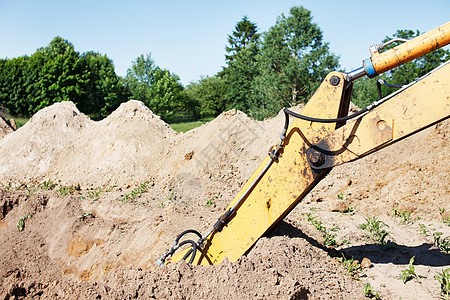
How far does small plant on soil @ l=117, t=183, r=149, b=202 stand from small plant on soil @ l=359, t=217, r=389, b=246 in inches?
210

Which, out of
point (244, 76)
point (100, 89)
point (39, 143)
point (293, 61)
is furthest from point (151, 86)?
point (39, 143)

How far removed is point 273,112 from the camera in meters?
28.9

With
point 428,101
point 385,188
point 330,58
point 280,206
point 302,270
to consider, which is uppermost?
point 330,58

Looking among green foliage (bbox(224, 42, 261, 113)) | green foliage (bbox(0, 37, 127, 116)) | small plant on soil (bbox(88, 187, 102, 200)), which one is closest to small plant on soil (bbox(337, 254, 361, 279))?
small plant on soil (bbox(88, 187, 102, 200))

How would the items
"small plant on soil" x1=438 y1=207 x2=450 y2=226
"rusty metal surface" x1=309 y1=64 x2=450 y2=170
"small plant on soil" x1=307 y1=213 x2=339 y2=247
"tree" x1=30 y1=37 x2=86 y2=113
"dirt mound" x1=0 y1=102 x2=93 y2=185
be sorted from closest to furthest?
"rusty metal surface" x1=309 y1=64 x2=450 y2=170, "small plant on soil" x1=307 y1=213 x2=339 y2=247, "small plant on soil" x1=438 y1=207 x2=450 y2=226, "dirt mound" x1=0 y1=102 x2=93 y2=185, "tree" x1=30 y1=37 x2=86 y2=113

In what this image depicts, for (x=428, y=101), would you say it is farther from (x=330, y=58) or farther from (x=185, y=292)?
(x=330, y=58)

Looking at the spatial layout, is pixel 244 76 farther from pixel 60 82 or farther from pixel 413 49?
pixel 413 49

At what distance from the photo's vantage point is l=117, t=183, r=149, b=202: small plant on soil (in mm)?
8586

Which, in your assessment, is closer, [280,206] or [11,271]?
[280,206]

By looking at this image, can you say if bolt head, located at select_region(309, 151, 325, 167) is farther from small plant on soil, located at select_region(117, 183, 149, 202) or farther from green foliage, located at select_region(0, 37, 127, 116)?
green foliage, located at select_region(0, 37, 127, 116)

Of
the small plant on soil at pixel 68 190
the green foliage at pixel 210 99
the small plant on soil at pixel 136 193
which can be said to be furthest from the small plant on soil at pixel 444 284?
Result: the green foliage at pixel 210 99

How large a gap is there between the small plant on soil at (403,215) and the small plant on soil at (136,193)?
5675mm

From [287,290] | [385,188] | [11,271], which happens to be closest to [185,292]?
[287,290]

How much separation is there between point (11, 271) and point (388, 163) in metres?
7.54
